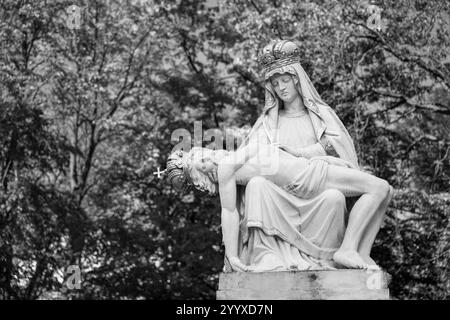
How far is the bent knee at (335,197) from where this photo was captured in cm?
771

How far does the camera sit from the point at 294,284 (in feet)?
24.1

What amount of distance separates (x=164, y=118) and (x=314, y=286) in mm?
11314

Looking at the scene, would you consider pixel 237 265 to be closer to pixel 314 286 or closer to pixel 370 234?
pixel 314 286

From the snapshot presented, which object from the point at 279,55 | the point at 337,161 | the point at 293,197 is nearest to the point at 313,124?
the point at 337,161

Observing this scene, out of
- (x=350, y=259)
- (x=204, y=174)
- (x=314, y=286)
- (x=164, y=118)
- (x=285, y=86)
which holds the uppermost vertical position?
(x=164, y=118)

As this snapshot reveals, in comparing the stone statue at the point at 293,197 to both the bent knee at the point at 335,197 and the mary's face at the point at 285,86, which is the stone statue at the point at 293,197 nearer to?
the bent knee at the point at 335,197

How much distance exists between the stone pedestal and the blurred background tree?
5797mm

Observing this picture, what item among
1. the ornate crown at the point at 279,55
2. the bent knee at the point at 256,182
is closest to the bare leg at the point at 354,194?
the bent knee at the point at 256,182

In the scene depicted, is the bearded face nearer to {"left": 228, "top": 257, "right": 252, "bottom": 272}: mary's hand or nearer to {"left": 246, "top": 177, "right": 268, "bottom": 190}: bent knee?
{"left": 246, "top": 177, "right": 268, "bottom": 190}: bent knee

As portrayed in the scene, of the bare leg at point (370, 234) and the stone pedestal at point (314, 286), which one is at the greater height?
the bare leg at point (370, 234)

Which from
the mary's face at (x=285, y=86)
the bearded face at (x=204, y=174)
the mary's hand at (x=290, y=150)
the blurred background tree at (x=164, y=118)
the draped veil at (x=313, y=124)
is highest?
the blurred background tree at (x=164, y=118)

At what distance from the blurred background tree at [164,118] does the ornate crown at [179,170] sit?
18.5 feet

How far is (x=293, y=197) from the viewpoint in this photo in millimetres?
7883

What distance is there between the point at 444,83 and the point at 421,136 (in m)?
0.97
